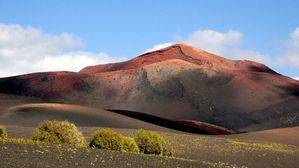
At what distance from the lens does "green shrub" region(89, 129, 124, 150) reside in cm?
2931

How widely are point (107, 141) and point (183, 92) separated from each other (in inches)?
4152

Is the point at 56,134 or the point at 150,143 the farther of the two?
the point at 150,143

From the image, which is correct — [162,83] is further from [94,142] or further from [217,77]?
[94,142]

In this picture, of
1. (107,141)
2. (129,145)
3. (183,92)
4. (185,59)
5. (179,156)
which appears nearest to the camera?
(107,141)

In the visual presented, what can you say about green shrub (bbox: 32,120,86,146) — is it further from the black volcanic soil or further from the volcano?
the volcano

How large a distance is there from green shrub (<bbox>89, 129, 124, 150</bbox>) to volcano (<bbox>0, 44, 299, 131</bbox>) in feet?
281

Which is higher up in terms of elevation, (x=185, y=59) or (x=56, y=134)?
(x=185, y=59)

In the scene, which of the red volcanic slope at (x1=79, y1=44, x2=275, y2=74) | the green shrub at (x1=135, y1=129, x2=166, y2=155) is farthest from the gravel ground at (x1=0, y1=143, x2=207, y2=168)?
the red volcanic slope at (x1=79, y1=44, x2=275, y2=74)

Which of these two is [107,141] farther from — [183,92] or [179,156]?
[183,92]

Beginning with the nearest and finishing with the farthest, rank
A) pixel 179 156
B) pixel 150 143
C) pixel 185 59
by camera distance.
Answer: pixel 150 143 → pixel 179 156 → pixel 185 59

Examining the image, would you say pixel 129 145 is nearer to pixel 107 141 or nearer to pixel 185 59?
pixel 107 141

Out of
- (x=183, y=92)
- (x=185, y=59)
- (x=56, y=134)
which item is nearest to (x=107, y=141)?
(x=56, y=134)

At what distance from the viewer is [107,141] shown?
96.5ft

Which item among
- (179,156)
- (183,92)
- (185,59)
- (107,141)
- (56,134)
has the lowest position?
(179,156)
